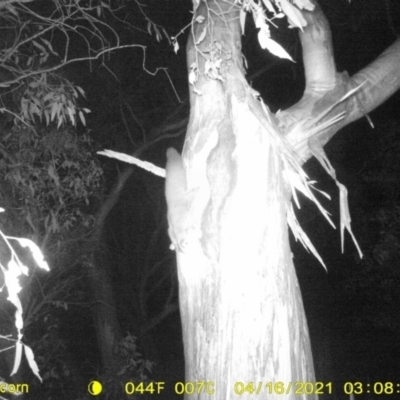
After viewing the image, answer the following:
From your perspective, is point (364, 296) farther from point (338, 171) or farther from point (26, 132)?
point (26, 132)

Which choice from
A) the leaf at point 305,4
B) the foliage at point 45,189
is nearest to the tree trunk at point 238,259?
the leaf at point 305,4

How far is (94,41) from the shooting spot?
9.03 metres

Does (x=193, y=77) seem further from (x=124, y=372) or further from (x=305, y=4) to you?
(x=124, y=372)

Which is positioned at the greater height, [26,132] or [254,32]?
[254,32]

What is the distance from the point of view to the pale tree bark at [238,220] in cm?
304

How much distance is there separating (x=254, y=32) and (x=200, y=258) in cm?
678

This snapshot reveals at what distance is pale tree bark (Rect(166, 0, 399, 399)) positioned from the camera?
120 inches

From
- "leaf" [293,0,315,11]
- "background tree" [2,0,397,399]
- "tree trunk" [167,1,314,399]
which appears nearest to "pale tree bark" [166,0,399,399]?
"tree trunk" [167,1,314,399]

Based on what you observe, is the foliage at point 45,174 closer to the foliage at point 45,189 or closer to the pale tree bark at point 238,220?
the foliage at point 45,189

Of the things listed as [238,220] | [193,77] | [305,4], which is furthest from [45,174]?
[305,4]

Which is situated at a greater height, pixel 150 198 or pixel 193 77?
pixel 150 198

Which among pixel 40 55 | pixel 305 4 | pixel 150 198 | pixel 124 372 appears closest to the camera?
pixel 305 4

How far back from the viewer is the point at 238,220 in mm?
3160

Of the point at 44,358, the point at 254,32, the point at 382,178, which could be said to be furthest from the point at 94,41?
the point at 382,178
